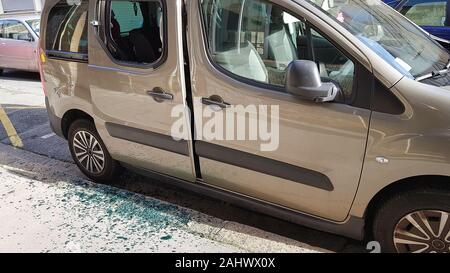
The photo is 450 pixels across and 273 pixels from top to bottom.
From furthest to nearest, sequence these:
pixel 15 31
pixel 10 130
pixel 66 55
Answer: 1. pixel 15 31
2. pixel 10 130
3. pixel 66 55

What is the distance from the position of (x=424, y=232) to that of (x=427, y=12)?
456 cm

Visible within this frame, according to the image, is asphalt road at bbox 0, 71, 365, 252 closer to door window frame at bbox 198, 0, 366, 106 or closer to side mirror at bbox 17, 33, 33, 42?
door window frame at bbox 198, 0, 366, 106

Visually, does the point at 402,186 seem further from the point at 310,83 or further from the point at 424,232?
the point at 310,83

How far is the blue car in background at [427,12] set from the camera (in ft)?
18.9

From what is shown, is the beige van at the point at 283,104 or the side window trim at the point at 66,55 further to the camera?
the side window trim at the point at 66,55

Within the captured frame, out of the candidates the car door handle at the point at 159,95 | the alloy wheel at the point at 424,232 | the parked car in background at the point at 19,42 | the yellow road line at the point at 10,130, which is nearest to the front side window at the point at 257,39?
the car door handle at the point at 159,95

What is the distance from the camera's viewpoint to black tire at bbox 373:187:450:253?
86.7 inches

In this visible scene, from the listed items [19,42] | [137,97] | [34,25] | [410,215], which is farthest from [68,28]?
[19,42]

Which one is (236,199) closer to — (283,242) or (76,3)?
(283,242)

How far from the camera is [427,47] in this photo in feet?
9.02

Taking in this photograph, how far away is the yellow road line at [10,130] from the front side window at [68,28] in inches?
69.9

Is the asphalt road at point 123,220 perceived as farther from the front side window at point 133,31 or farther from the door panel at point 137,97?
the front side window at point 133,31

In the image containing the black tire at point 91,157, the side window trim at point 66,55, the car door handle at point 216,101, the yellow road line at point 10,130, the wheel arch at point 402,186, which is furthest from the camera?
the yellow road line at point 10,130

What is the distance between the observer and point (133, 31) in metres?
3.34
